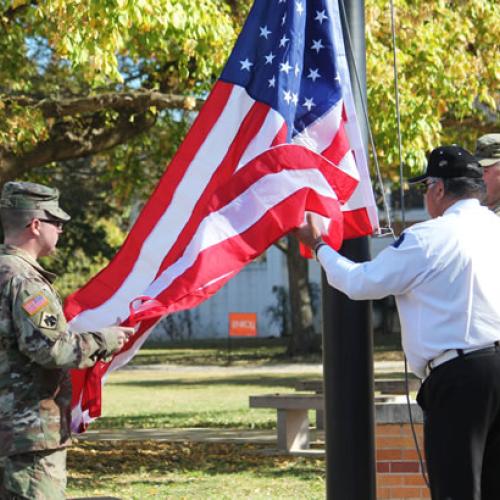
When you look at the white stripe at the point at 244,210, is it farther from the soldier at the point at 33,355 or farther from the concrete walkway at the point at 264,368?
the concrete walkway at the point at 264,368

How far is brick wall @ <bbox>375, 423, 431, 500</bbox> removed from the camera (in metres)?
7.38

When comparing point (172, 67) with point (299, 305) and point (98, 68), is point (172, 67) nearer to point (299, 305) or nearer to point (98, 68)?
point (98, 68)

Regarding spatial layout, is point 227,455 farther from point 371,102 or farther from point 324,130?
point 324,130

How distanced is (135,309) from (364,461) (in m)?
1.39

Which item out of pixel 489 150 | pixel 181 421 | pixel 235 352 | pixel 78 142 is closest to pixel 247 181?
pixel 489 150

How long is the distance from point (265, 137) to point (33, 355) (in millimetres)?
1673

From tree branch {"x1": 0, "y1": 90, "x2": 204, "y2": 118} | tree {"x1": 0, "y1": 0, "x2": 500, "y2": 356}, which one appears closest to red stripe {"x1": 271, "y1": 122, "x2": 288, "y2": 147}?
tree {"x1": 0, "y1": 0, "x2": 500, "y2": 356}

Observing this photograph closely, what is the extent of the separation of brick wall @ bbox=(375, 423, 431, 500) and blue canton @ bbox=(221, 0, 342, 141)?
233 cm

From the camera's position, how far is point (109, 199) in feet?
117

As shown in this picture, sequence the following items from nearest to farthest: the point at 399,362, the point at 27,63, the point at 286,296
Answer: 1. the point at 27,63
2. the point at 399,362
3. the point at 286,296

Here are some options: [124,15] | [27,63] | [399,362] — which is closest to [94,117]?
[27,63]

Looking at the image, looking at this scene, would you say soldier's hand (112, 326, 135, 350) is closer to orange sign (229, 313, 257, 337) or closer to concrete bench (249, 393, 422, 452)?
concrete bench (249, 393, 422, 452)

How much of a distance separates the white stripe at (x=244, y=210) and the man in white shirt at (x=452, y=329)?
2.30 ft

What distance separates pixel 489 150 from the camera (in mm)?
6262
